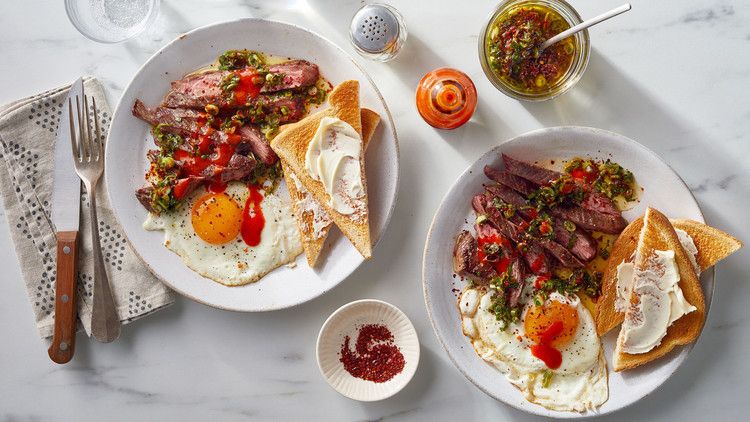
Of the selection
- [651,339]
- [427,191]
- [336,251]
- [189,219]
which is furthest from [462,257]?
[189,219]

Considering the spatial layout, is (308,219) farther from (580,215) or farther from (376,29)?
(580,215)

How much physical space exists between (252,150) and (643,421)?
2958 mm

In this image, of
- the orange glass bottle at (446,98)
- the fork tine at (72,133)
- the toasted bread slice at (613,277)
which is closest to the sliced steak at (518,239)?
the toasted bread slice at (613,277)

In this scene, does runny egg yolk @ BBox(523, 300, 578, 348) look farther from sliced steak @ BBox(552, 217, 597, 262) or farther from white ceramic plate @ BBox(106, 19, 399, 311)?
white ceramic plate @ BBox(106, 19, 399, 311)

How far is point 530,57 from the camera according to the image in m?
3.62

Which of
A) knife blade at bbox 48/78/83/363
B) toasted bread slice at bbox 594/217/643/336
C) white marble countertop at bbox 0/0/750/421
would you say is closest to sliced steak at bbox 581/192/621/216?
toasted bread slice at bbox 594/217/643/336

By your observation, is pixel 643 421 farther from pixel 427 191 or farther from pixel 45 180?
pixel 45 180

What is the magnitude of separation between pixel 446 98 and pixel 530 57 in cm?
52

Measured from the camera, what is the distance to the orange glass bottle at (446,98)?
3686 millimetres

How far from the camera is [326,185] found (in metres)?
3.67

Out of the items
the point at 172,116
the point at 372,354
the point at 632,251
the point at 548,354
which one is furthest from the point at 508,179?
the point at 172,116

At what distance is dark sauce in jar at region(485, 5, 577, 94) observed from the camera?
3.63m

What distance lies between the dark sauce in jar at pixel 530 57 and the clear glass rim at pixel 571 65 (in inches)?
0.9

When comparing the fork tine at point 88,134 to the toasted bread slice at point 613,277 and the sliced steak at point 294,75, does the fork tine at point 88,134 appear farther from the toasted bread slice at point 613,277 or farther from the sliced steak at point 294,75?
the toasted bread slice at point 613,277
